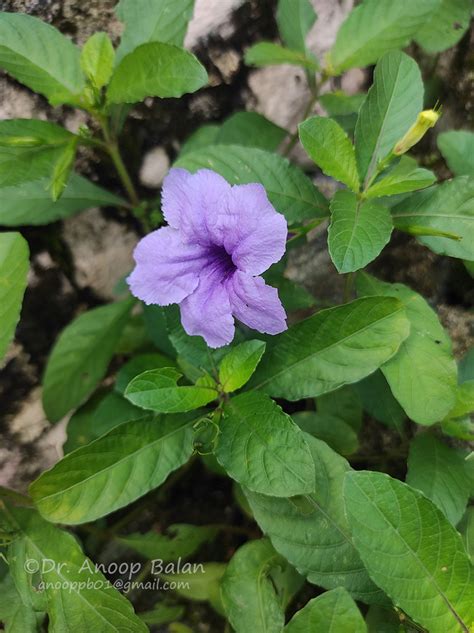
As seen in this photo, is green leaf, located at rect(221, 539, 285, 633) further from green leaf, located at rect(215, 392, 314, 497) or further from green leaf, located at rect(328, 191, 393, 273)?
green leaf, located at rect(328, 191, 393, 273)

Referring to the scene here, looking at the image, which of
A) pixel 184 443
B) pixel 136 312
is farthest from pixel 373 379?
pixel 136 312

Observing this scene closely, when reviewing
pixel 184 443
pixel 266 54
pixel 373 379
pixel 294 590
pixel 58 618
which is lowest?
pixel 294 590

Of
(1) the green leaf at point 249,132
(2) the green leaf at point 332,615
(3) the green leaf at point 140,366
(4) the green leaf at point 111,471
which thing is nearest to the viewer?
(2) the green leaf at point 332,615

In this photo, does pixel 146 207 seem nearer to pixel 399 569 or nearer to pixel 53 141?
pixel 53 141

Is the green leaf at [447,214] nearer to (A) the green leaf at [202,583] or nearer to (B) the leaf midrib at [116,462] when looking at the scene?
(B) the leaf midrib at [116,462]

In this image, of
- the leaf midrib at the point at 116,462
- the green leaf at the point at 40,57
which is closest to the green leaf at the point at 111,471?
the leaf midrib at the point at 116,462

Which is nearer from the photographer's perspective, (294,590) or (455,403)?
(455,403)

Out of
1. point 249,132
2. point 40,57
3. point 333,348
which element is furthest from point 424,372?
point 40,57

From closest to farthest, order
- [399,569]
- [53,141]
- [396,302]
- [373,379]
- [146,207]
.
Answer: [399,569] → [396,302] → [53,141] → [373,379] → [146,207]
